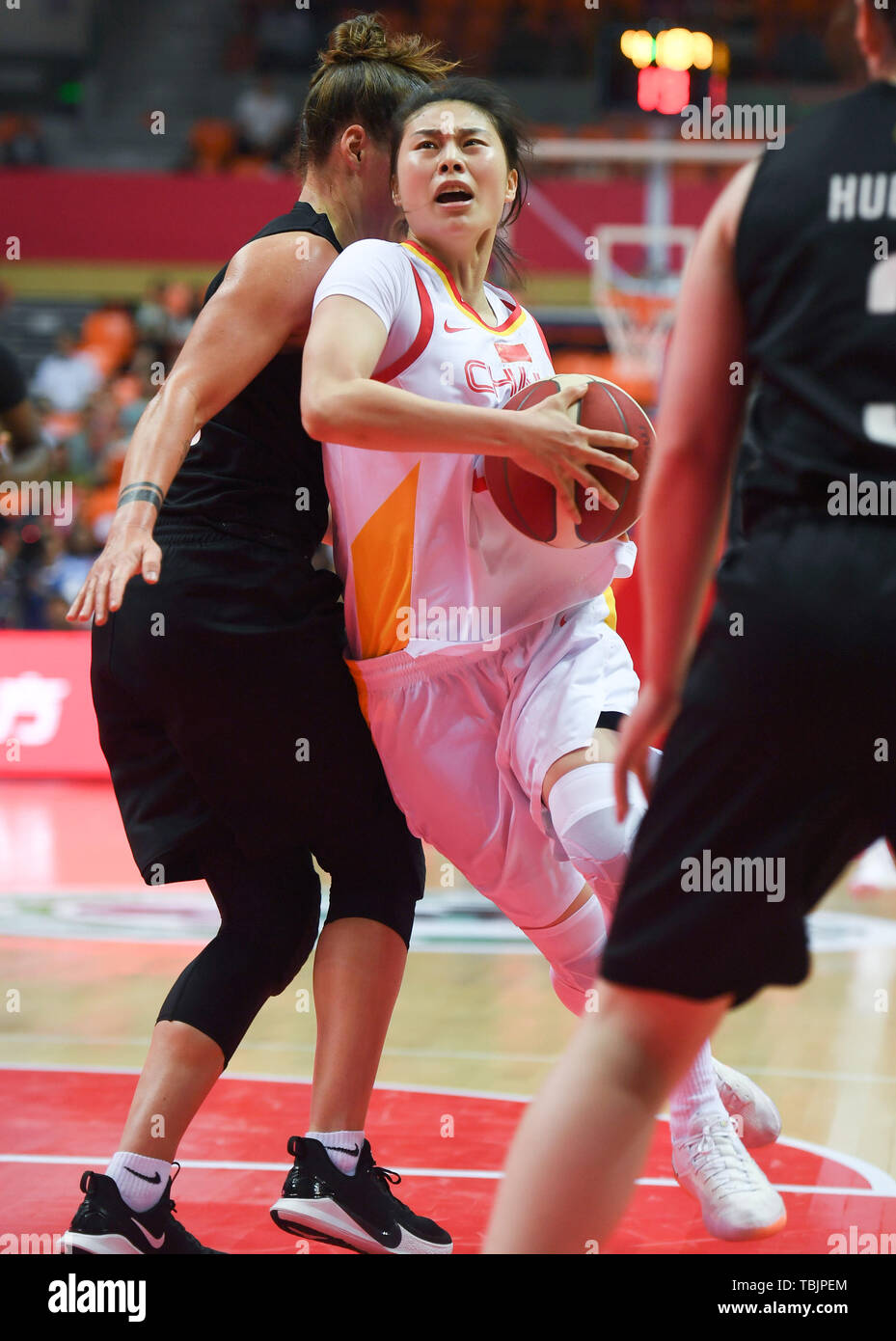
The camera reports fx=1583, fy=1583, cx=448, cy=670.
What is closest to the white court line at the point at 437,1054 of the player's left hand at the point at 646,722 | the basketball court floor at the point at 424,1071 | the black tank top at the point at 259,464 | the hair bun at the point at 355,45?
the basketball court floor at the point at 424,1071

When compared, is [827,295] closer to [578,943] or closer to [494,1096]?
[578,943]

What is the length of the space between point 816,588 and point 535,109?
18.8 meters

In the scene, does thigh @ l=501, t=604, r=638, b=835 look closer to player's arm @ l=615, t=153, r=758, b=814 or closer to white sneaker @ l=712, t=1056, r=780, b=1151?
white sneaker @ l=712, t=1056, r=780, b=1151

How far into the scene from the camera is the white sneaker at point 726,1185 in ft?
8.50

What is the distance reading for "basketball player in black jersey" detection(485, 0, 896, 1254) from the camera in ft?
5.86

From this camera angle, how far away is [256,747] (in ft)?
9.44

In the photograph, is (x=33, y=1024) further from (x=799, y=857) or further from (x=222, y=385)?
(x=799, y=857)

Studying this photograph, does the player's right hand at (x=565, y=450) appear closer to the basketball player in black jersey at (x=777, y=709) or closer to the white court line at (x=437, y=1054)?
the basketball player in black jersey at (x=777, y=709)

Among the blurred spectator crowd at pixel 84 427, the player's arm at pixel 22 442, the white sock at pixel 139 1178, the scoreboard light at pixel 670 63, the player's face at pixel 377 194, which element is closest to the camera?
the white sock at pixel 139 1178

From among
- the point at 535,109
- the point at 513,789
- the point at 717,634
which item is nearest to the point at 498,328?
the point at 513,789

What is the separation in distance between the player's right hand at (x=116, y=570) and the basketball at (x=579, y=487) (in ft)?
2.04

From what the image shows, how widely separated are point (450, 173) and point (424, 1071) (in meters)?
2.33

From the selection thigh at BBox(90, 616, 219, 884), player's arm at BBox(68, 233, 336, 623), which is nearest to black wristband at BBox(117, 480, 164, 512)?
player's arm at BBox(68, 233, 336, 623)

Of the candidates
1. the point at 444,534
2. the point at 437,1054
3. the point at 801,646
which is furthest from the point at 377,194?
the point at 437,1054
